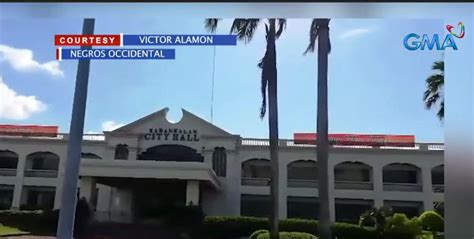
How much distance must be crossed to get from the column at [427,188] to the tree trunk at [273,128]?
4.10 feet

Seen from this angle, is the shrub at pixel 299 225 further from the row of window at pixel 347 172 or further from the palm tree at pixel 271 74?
the row of window at pixel 347 172

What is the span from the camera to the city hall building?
14.6ft

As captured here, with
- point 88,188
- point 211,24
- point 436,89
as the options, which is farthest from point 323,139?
point 88,188

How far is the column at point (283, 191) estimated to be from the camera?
4.48 m

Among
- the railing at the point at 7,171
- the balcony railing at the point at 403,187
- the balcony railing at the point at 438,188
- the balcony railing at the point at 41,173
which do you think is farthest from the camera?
the railing at the point at 7,171

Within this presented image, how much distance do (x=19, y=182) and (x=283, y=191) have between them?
243 cm

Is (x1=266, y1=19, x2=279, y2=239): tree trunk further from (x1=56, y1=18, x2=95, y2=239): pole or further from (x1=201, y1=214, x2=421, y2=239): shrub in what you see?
(x1=56, y1=18, x2=95, y2=239): pole

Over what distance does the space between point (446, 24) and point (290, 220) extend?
6.83 feet

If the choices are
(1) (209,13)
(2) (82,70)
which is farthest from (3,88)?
(1) (209,13)

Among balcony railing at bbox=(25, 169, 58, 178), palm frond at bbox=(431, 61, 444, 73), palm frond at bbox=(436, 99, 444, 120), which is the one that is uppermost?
palm frond at bbox=(431, 61, 444, 73)

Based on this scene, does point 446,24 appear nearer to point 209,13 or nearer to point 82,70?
point 209,13

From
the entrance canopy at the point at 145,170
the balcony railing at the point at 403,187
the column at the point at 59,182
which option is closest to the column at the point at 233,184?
the entrance canopy at the point at 145,170

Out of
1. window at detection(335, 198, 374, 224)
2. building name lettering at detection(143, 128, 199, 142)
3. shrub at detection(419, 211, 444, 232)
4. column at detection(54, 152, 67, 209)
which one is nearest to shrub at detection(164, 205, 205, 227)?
building name lettering at detection(143, 128, 199, 142)

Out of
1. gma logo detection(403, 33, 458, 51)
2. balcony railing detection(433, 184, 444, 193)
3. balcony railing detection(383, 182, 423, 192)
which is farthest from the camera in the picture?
balcony railing detection(383, 182, 423, 192)
